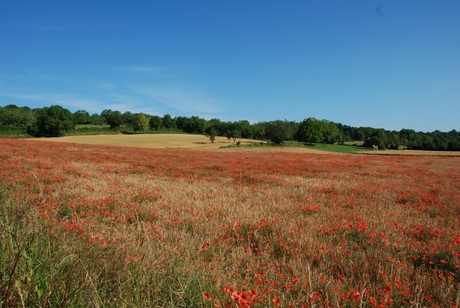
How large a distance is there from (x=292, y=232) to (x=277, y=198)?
3.88 m

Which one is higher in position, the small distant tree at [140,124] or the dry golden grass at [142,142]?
the small distant tree at [140,124]

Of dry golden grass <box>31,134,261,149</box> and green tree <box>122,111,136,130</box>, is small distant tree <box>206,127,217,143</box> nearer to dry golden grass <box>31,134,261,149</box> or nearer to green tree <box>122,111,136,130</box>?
dry golden grass <box>31,134,261,149</box>

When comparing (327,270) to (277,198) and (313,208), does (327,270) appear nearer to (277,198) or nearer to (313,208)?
(313,208)

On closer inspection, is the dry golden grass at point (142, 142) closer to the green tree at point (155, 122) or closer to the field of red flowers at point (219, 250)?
the green tree at point (155, 122)

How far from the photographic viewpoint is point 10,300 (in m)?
2.17

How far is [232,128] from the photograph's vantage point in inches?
4281

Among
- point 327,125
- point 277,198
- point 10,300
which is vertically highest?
point 327,125

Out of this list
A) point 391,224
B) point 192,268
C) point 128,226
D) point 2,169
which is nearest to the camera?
point 192,268

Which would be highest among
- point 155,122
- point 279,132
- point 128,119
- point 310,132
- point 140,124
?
point 128,119

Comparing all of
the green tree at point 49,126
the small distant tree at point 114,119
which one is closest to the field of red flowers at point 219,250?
the green tree at point 49,126

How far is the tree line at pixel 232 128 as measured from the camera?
91438 mm

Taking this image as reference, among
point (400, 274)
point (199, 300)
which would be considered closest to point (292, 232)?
point (400, 274)

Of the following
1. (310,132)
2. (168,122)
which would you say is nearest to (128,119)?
(168,122)

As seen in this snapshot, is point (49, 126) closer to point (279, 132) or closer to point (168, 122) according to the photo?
point (168, 122)
